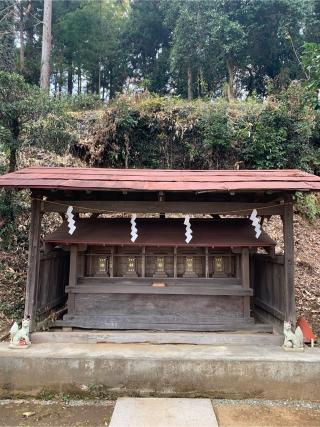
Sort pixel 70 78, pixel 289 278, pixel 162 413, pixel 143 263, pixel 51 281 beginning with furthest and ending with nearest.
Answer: pixel 70 78 < pixel 51 281 < pixel 143 263 < pixel 289 278 < pixel 162 413

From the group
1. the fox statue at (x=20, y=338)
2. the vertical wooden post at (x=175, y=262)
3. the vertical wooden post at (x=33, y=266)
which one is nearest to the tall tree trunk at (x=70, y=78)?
the vertical wooden post at (x=33, y=266)

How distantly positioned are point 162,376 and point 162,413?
647 millimetres

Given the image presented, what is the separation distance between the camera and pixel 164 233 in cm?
654

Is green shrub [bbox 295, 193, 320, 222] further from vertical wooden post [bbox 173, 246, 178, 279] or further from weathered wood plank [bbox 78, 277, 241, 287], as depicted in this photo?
vertical wooden post [bbox 173, 246, 178, 279]

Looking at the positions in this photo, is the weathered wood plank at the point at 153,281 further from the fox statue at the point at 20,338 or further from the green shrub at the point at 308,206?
the green shrub at the point at 308,206

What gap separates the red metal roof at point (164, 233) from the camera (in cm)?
622

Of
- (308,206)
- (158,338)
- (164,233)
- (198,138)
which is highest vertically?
(198,138)

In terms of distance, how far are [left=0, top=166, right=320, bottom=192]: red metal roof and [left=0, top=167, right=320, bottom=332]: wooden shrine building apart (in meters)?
0.03

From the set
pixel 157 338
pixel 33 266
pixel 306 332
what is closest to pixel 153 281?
pixel 157 338

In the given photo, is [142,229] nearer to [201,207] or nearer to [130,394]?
[201,207]

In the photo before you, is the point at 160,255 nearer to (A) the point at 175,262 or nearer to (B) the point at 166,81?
(A) the point at 175,262

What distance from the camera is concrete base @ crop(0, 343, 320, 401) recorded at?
4.91 meters

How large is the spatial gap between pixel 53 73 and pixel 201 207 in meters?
21.6

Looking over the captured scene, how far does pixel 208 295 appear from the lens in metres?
6.47
